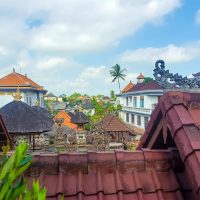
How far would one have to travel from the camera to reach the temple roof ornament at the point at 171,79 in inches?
121

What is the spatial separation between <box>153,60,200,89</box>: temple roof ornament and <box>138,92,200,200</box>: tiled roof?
24.5 inches

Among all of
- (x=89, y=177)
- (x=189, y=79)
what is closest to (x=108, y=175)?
(x=89, y=177)

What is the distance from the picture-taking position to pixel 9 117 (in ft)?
52.9

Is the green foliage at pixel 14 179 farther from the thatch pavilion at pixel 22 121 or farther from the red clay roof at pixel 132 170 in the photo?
the thatch pavilion at pixel 22 121

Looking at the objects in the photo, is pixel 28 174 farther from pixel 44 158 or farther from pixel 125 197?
pixel 125 197

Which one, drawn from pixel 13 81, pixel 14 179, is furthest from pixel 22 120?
pixel 13 81

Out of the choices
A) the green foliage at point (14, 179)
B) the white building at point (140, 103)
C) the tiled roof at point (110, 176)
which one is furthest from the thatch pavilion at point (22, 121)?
the white building at point (140, 103)

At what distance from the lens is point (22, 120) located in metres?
16.0

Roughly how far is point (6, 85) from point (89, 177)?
1501 inches

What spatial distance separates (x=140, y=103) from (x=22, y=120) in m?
22.7

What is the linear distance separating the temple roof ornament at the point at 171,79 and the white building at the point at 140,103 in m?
25.2

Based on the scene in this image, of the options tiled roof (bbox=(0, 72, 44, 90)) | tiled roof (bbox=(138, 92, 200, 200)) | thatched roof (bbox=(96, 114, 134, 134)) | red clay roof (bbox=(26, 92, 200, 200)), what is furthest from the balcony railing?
red clay roof (bbox=(26, 92, 200, 200))

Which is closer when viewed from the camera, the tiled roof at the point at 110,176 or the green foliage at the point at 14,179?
the green foliage at the point at 14,179

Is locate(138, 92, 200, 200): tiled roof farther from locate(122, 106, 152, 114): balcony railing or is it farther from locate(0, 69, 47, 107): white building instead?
locate(0, 69, 47, 107): white building
